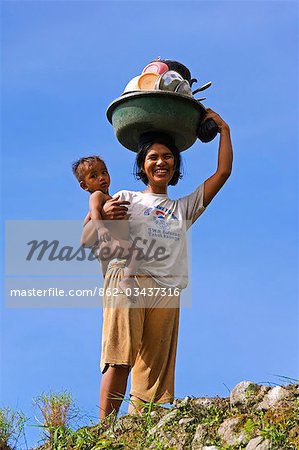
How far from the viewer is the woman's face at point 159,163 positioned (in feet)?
22.3

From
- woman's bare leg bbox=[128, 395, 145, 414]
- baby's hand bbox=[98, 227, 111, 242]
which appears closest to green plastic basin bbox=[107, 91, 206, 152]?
baby's hand bbox=[98, 227, 111, 242]

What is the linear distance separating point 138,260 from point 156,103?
124 cm

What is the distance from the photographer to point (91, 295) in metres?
6.96

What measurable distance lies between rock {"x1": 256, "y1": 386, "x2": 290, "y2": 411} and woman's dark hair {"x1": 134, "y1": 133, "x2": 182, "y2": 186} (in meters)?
2.15

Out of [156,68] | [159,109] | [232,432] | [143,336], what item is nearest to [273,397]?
[232,432]

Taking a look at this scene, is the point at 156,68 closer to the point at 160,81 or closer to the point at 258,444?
the point at 160,81

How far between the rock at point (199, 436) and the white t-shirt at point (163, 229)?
1.54 metres

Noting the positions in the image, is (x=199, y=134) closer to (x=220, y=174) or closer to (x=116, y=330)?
(x=220, y=174)

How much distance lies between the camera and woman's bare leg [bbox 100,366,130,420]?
6.33 metres

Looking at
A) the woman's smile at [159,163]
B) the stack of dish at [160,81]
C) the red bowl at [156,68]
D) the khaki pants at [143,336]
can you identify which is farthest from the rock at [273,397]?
the red bowl at [156,68]

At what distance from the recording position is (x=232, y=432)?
16.8ft

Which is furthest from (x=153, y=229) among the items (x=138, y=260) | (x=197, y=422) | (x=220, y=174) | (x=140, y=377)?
(x=197, y=422)

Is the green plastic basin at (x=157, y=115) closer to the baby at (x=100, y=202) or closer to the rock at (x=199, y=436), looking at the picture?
the baby at (x=100, y=202)

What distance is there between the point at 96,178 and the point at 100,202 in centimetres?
30
